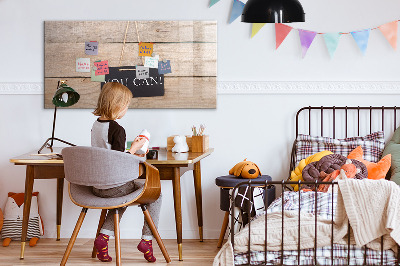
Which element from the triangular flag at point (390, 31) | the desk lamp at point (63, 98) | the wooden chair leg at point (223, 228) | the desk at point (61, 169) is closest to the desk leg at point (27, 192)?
the desk at point (61, 169)

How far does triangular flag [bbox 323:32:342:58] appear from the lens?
4.18 m

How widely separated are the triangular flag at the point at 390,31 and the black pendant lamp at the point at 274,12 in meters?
A: 1.33

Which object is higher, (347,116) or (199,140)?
(347,116)

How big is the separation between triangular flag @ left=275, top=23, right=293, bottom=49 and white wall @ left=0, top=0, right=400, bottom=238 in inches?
1.8

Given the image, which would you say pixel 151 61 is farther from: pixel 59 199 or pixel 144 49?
pixel 59 199

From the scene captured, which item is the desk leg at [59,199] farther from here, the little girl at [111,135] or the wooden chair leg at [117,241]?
the wooden chair leg at [117,241]

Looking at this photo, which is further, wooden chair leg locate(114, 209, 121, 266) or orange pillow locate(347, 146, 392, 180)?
orange pillow locate(347, 146, 392, 180)

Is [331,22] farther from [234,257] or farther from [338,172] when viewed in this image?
[234,257]

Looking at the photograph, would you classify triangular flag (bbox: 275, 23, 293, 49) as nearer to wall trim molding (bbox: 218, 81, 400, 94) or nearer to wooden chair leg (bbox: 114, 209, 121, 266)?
wall trim molding (bbox: 218, 81, 400, 94)

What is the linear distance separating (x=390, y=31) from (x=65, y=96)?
226cm

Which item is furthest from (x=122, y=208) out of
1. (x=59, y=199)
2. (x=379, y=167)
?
(x=379, y=167)

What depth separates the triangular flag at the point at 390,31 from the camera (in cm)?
416

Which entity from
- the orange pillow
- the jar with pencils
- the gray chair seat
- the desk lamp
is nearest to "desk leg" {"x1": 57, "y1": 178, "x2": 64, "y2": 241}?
the desk lamp

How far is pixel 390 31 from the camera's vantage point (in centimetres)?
416
